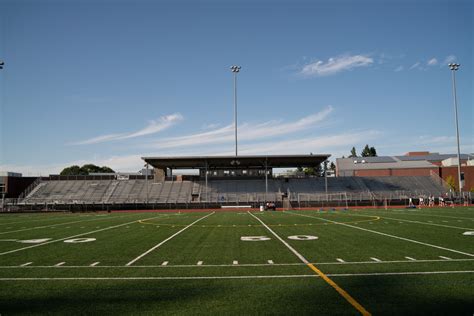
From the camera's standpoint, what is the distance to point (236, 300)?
581cm

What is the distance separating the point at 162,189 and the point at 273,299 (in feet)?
184

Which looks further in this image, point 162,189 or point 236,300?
point 162,189

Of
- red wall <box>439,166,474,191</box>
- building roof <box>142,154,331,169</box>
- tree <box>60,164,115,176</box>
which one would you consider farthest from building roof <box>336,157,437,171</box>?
tree <box>60,164,115,176</box>

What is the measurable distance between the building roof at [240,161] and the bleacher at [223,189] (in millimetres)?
3003

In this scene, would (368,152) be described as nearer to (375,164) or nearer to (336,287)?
(375,164)

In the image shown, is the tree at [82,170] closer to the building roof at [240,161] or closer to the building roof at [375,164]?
the building roof at [240,161]

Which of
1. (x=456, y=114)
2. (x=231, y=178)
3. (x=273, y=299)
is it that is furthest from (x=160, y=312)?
(x=231, y=178)

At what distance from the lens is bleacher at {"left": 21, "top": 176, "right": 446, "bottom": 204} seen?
55.5m

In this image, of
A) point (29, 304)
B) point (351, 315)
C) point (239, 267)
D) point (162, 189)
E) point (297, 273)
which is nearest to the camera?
point (351, 315)

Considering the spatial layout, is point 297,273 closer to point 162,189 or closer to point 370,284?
point 370,284

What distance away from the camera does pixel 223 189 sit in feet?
193

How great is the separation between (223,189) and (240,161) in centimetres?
532

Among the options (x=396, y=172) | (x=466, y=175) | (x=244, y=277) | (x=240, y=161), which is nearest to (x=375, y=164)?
(x=396, y=172)

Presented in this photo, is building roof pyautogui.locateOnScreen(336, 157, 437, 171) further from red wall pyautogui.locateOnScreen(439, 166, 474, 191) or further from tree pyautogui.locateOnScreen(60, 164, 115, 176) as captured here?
tree pyautogui.locateOnScreen(60, 164, 115, 176)
